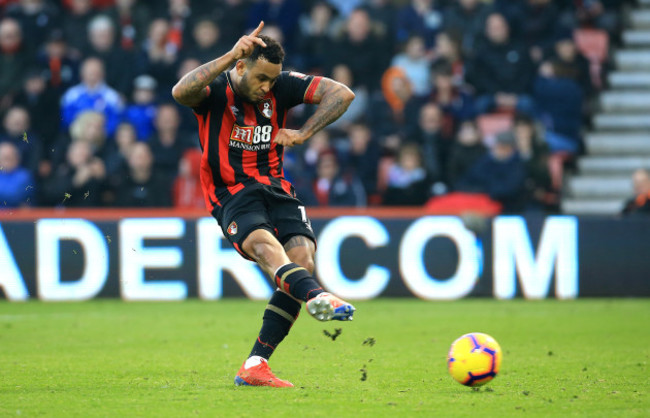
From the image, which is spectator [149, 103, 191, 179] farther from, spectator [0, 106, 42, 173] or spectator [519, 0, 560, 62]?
spectator [519, 0, 560, 62]

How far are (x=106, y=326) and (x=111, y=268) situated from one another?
2.83m

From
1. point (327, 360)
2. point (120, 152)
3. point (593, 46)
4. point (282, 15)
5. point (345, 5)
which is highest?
point (345, 5)

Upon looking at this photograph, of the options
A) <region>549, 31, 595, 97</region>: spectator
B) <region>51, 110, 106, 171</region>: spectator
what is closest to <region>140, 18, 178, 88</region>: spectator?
<region>51, 110, 106, 171</region>: spectator

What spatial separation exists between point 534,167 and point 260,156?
8.58m

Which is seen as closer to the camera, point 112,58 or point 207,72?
point 207,72

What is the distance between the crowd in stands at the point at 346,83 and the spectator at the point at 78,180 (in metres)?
0.02

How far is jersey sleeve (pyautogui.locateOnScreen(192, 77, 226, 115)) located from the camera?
Result: 670 cm

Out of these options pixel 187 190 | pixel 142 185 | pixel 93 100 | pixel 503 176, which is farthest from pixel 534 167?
pixel 93 100

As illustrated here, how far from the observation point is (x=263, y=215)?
6.66 metres

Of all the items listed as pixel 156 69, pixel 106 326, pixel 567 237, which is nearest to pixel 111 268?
pixel 106 326

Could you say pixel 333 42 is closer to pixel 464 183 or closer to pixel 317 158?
pixel 317 158

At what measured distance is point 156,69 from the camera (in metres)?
16.2

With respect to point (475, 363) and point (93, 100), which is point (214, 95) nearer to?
point (475, 363)

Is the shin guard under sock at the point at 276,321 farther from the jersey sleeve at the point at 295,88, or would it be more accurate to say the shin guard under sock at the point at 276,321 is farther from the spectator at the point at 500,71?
the spectator at the point at 500,71
